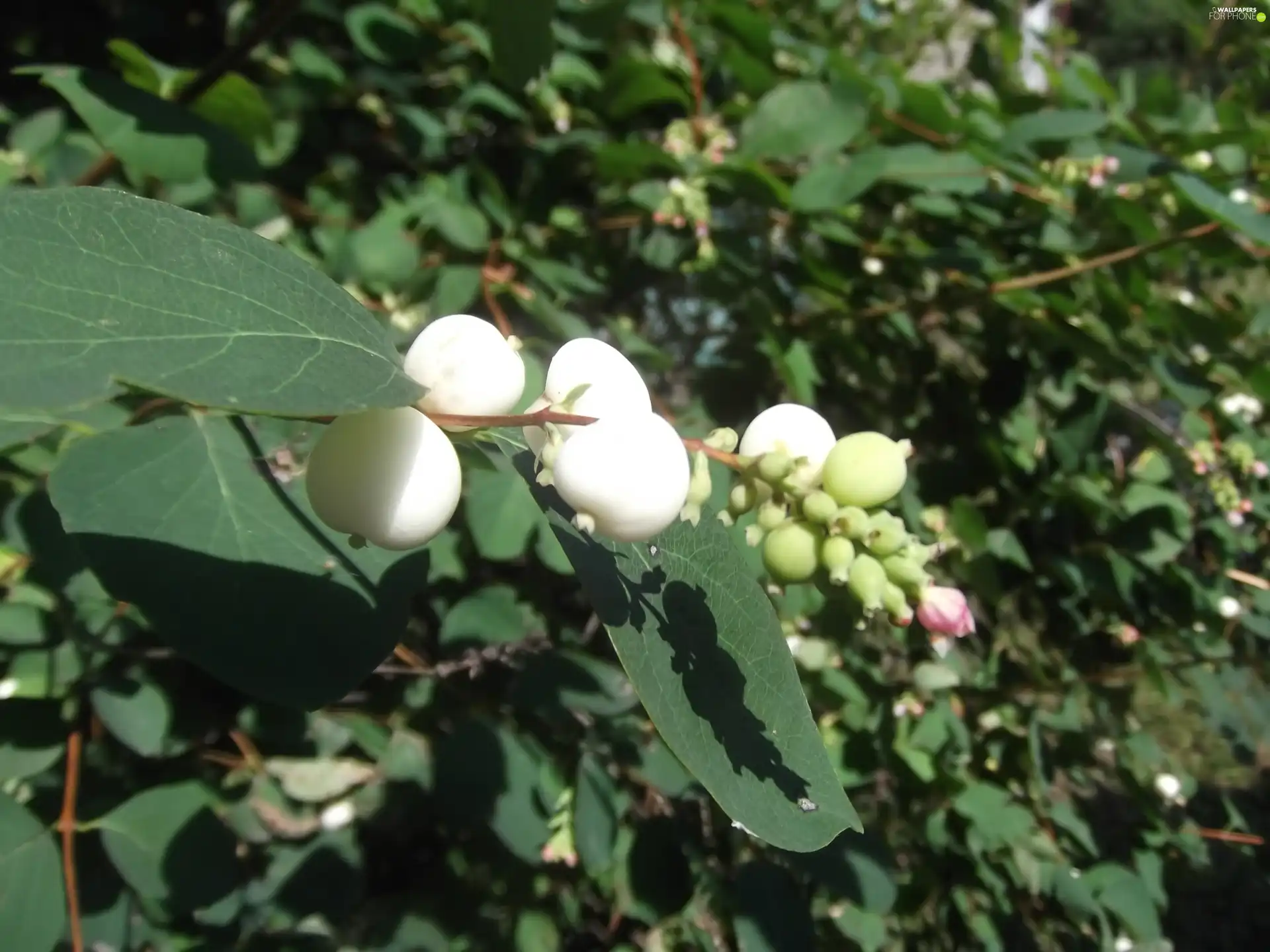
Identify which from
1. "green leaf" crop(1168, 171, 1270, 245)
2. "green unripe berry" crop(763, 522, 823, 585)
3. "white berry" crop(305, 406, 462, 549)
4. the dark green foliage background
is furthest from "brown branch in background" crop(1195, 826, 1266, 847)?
"white berry" crop(305, 406, 462, 549)

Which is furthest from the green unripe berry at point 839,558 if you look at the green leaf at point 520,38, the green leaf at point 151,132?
the green leaf at point 151,132

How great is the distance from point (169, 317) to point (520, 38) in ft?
2.57

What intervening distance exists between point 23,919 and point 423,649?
611mm

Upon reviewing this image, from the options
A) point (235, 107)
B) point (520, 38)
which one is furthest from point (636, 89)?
point (235, 107)

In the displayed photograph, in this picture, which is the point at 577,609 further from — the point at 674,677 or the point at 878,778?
the point at 674,677

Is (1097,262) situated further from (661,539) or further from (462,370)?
(462,370)

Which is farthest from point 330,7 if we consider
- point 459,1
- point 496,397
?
Result: point 496,397

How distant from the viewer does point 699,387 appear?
1.65 meters

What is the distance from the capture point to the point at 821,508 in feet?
1.74

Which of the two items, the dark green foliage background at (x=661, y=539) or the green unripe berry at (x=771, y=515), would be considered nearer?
the green unripe berry at (x=771, y=515)

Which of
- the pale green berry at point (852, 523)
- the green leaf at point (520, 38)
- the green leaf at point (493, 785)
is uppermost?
the green leaf at point (520, 38)

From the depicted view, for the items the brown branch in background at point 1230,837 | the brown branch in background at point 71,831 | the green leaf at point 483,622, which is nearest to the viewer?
the brown branch in background at point 71,831

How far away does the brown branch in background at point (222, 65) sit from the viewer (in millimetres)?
1054

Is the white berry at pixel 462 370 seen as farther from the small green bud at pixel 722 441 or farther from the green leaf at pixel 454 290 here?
the green leaf at pixel 454 290
